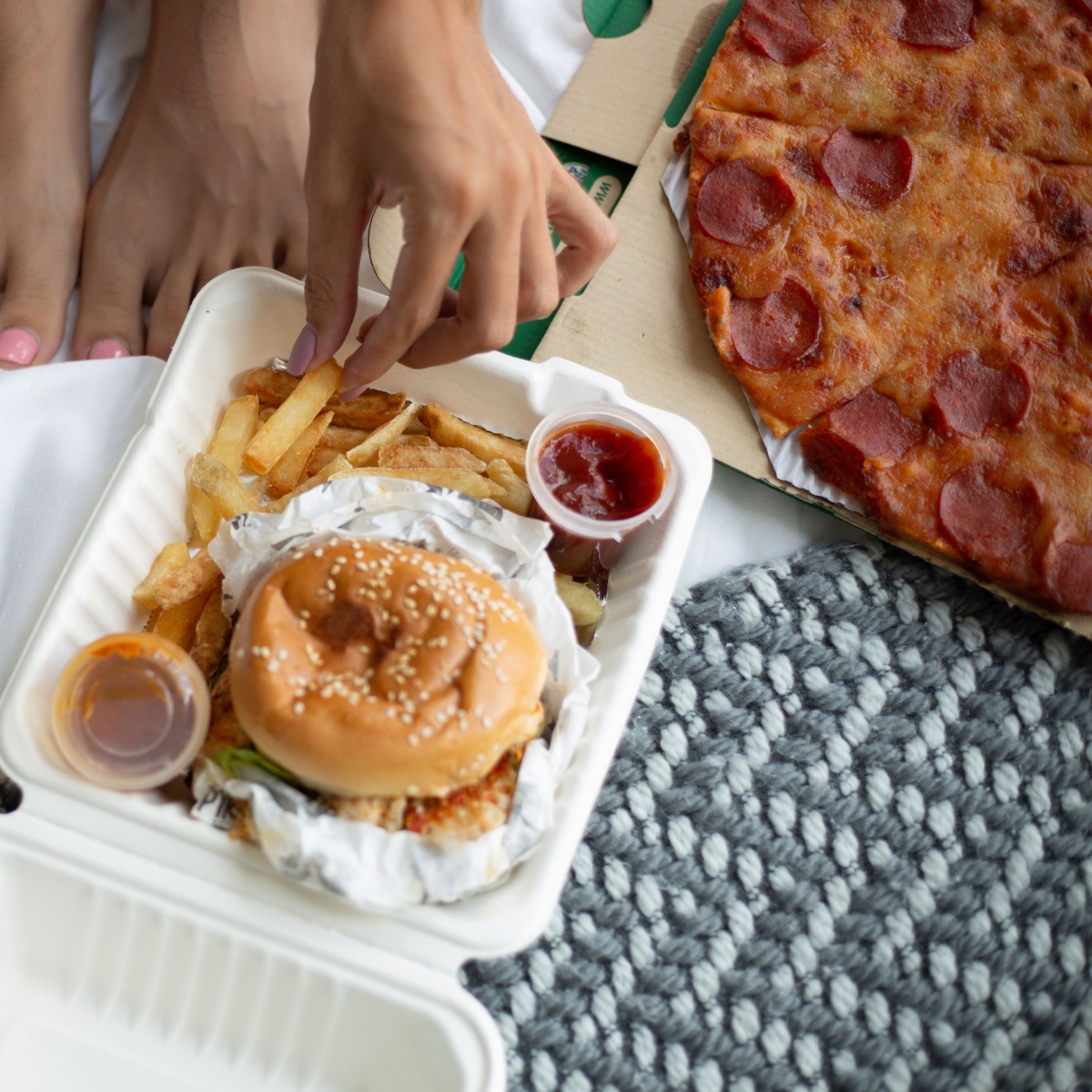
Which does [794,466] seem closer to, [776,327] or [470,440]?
[776,327]

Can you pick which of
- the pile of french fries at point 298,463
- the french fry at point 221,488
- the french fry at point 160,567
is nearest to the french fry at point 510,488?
the pile of french fries at point 298,463

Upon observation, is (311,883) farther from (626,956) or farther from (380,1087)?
(626,956)

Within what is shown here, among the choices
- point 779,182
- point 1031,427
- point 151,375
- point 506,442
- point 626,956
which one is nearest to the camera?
point 626,956

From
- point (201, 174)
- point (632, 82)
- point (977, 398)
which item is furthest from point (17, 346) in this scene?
point (977, 398)

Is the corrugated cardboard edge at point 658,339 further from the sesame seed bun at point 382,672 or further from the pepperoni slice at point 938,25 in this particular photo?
the sesame seed bun at point 382,672

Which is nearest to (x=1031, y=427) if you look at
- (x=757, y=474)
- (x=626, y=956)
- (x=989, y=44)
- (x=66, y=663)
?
(x=757, y=474)

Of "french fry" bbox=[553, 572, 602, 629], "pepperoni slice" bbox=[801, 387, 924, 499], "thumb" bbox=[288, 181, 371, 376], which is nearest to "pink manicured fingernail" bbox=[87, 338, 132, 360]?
"thumb" bbox=[288, 181, 371, 376]
